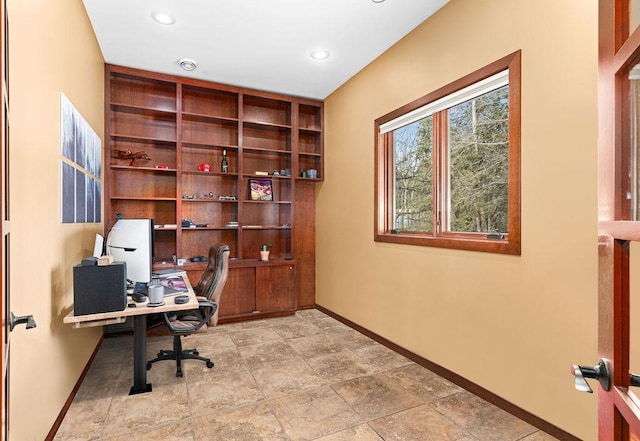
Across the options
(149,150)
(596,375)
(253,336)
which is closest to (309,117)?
(149,150)

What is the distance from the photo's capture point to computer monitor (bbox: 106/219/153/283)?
8.49 feet

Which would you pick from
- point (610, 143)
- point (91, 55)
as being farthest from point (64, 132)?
point (610, 143)

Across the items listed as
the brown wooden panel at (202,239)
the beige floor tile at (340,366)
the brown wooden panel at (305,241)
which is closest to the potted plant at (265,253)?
the brown wooden panel at (202,239)

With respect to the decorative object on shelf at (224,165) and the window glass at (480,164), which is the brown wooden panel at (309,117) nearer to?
the decorative object on shelf at (224,165)

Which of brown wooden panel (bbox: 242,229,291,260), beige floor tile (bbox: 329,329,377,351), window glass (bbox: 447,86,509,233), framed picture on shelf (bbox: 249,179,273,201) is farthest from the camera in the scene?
brown wooden panel (bbox: 242,229,291,260)

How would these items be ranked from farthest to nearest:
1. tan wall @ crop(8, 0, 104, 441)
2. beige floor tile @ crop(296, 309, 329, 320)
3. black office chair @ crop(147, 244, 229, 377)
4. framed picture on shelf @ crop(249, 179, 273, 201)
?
framed picture on shelf @ crop(249, 179, 273, 201) < beige floor tile @ crop(296, 309, 329, 320) < black office chair @ crop(147, 244, 229, 377) < tan wall @ crop(8, 0, 104, 441)

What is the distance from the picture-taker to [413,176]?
328 centimetres

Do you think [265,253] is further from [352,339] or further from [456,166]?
[456,166]

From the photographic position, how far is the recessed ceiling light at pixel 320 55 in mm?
3465

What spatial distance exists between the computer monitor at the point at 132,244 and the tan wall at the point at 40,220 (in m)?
0.26

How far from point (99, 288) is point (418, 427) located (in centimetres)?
216

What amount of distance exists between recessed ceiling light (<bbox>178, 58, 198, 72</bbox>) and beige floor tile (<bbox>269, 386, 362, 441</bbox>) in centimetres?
341

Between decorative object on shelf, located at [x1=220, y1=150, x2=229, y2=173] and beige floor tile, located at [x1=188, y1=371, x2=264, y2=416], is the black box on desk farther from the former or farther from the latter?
decorative object on shelf, located at [x1=220, y1=150, x2=229, y2=173]

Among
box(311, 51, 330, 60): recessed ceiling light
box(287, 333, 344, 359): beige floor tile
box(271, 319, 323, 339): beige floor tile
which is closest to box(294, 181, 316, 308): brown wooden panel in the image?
box(271, 319, 323, 339): beige floor tile
